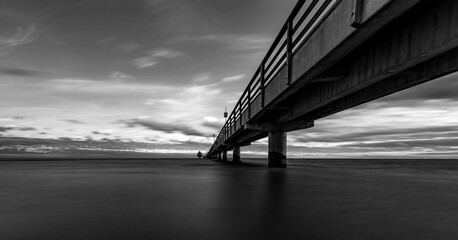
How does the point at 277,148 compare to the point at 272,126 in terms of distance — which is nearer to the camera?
the point at 272,126

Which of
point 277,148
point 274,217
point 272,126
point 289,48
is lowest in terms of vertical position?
point 274,217

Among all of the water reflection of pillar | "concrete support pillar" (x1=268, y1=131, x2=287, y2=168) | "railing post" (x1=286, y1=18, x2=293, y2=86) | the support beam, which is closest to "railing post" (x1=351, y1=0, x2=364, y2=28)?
the water reflection of pillar

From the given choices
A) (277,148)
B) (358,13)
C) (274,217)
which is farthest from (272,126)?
(358,13)

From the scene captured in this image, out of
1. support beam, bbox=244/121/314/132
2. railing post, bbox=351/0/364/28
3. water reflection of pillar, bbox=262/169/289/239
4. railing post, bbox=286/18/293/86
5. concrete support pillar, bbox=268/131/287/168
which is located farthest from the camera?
concrete support pillar, bbox=268/131/287/168

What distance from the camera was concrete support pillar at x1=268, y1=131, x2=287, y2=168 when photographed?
84.1ft

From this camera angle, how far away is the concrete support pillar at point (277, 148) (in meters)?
25.6

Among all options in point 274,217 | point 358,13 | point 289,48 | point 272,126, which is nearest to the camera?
point 358,13

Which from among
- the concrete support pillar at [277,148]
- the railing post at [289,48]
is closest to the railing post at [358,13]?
the railing post at [289,48]

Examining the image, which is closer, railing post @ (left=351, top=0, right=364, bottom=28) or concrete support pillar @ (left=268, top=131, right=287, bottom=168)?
railing post @ (left=351, top=0, right=364, bottom=28)

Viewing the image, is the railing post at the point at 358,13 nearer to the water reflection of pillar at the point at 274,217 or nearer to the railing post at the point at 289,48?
the water reflection of pillar at the point at 274,217

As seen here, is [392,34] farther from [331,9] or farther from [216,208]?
[216,208]

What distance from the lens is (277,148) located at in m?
26.2

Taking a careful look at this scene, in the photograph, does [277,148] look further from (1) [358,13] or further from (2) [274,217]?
(1) [358,13]

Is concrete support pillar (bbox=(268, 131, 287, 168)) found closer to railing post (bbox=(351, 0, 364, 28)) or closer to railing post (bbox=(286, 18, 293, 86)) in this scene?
railing post (bbox=(286, 18, 293, 86))
